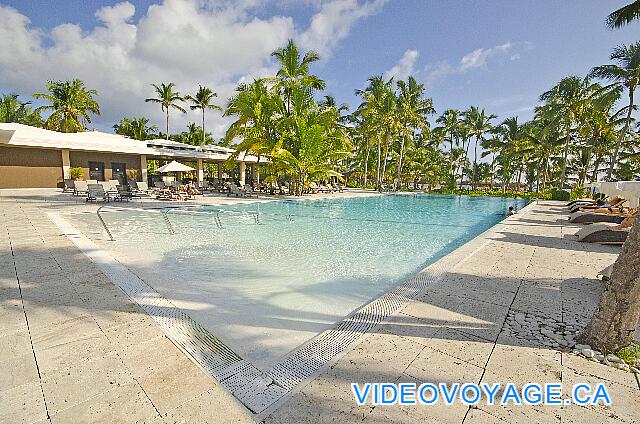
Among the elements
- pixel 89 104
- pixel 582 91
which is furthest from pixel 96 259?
pixel 582 91

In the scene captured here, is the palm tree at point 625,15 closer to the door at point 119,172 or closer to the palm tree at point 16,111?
the door at point 119,172

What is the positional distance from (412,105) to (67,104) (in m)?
→ 33.7

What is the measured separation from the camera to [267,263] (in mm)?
6293

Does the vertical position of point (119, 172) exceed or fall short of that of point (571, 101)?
it falls short

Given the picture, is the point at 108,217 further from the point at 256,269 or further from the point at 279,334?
the point at 279,334

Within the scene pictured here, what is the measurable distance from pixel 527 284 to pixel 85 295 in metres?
6.44

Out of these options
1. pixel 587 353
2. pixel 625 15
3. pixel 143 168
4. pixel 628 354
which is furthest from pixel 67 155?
pixel 625 15

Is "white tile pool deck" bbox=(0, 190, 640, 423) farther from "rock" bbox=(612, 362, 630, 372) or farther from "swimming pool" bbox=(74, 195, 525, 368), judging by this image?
"swimming pool" bbox=(74, 195, 525, 368)

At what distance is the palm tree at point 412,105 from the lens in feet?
106

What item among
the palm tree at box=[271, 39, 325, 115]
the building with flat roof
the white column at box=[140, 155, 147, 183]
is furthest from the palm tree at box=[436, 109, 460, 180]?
the white column at box=[140, 155, 147, 183]

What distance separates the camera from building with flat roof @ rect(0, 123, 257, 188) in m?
18.9

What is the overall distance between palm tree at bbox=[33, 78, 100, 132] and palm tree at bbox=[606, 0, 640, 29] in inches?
1412

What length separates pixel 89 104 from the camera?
1172 inches

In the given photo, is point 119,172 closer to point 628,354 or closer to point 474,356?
point 474,356
